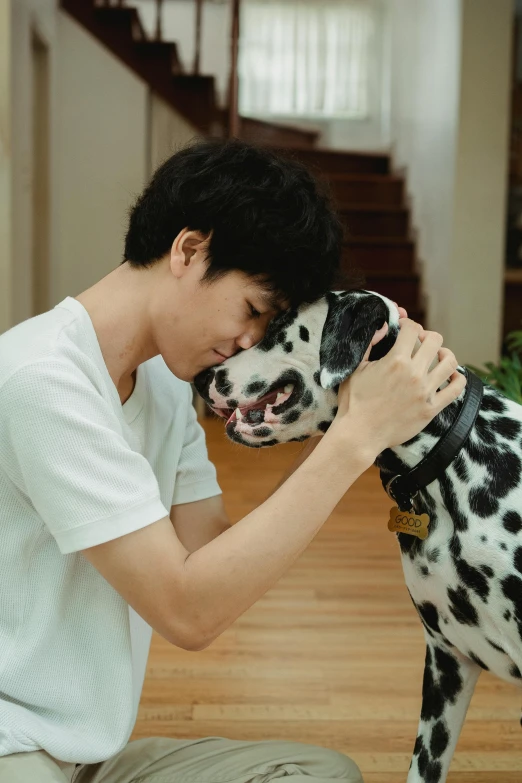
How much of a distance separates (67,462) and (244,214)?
0.46 metres

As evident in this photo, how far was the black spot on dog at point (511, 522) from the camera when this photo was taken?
1.46 meters

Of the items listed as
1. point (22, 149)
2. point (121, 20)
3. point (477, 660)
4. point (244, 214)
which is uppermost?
point (121, 20)

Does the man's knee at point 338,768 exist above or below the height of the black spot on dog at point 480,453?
below

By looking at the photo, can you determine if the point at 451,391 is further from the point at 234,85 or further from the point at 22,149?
the point at 22,149

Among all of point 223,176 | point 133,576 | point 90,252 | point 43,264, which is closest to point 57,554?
point 133,576

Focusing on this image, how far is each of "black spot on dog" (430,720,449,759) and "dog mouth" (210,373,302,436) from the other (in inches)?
25.5

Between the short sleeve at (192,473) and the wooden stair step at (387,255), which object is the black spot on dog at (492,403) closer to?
the short sleeve at (192,473)

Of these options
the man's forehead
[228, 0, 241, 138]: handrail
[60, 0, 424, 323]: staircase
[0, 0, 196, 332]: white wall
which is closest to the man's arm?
the man's forehead

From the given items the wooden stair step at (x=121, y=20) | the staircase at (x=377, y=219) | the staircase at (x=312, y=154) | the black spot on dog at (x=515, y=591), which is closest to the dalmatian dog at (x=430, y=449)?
the black spot on dog at (x=515, y=591)

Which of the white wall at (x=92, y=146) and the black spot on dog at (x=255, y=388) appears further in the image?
the white wall at (x=92, y=146)

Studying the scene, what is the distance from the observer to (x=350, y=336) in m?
1.44

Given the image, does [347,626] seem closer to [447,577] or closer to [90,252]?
[447,577]

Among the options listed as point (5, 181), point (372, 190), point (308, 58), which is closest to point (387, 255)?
A: point (372, 190)

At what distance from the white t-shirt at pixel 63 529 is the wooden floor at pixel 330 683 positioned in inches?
22.9
